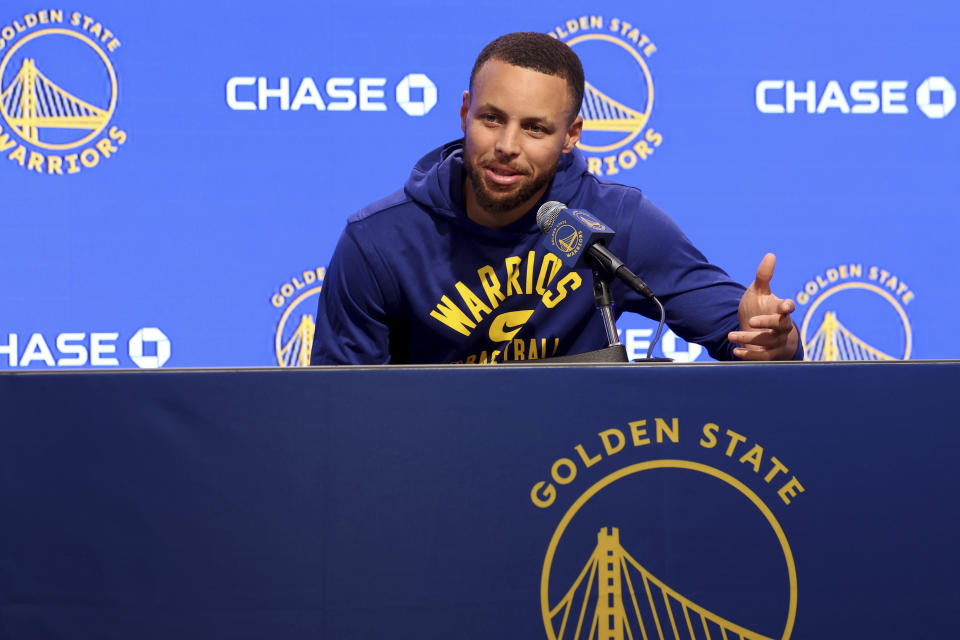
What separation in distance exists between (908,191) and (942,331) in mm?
424

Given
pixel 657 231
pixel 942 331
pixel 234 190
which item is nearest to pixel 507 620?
pixel 657 231

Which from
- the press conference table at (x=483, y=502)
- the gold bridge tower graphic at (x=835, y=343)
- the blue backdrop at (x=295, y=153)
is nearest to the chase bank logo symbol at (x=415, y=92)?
the blue backdrop at (x=295, y=153)

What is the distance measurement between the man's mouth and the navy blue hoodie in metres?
0.10

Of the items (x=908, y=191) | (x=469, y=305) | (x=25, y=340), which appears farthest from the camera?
(x=908, y=191)

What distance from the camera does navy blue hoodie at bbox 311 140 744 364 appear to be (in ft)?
5.90

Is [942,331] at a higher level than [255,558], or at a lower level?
higher

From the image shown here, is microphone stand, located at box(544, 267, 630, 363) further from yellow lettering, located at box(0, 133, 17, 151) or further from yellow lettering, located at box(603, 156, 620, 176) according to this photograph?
yellow lettering, located at box(0, 133, 17, 151)

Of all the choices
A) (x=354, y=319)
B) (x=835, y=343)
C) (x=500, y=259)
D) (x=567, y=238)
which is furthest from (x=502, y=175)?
(x=835, y=343)

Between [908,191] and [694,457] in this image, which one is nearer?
[694,457]

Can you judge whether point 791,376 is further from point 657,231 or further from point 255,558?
point 657,231

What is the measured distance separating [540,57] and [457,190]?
310 millimetres

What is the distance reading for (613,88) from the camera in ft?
8.77

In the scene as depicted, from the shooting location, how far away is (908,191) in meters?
2.66

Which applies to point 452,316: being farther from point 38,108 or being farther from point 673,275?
point 38,108
